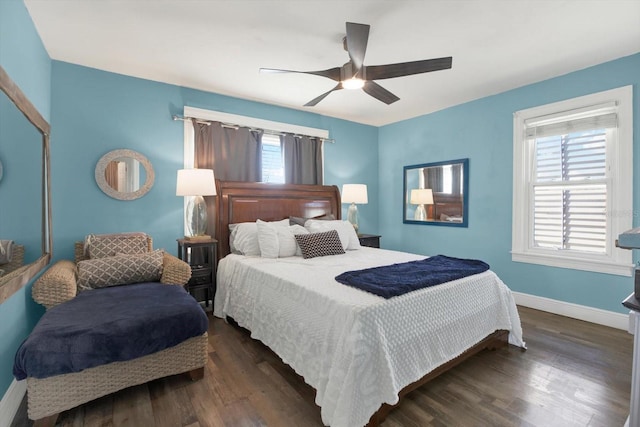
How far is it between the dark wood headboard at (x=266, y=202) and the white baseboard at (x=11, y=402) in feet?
6.16

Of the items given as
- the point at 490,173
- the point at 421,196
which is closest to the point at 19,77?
the point at 421,196

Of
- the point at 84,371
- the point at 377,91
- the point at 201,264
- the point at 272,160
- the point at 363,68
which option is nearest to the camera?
the point at 84,371

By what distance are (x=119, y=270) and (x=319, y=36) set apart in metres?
2.58

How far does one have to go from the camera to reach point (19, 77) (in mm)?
1994

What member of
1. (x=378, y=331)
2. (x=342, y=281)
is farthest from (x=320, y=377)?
(x=342, y=281)

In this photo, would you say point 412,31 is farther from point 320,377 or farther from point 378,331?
point 320,377

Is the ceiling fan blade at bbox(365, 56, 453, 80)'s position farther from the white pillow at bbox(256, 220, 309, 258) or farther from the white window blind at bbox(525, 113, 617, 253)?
the white window blind at bbox(525, 113, 617, 253)

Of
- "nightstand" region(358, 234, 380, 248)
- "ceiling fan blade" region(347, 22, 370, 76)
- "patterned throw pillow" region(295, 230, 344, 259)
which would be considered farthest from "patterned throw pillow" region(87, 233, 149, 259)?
"nightstand" region(358, 234, 380, 248)

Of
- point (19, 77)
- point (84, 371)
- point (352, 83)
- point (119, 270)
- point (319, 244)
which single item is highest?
point (352, 83)

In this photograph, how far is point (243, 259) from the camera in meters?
3.06

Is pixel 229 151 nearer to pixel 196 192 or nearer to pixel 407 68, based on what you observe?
pixel 196 192

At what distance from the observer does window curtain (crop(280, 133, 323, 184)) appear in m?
4.32

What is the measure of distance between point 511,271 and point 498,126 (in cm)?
A: 187

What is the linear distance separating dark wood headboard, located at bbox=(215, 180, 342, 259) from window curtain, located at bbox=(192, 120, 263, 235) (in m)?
0.16
